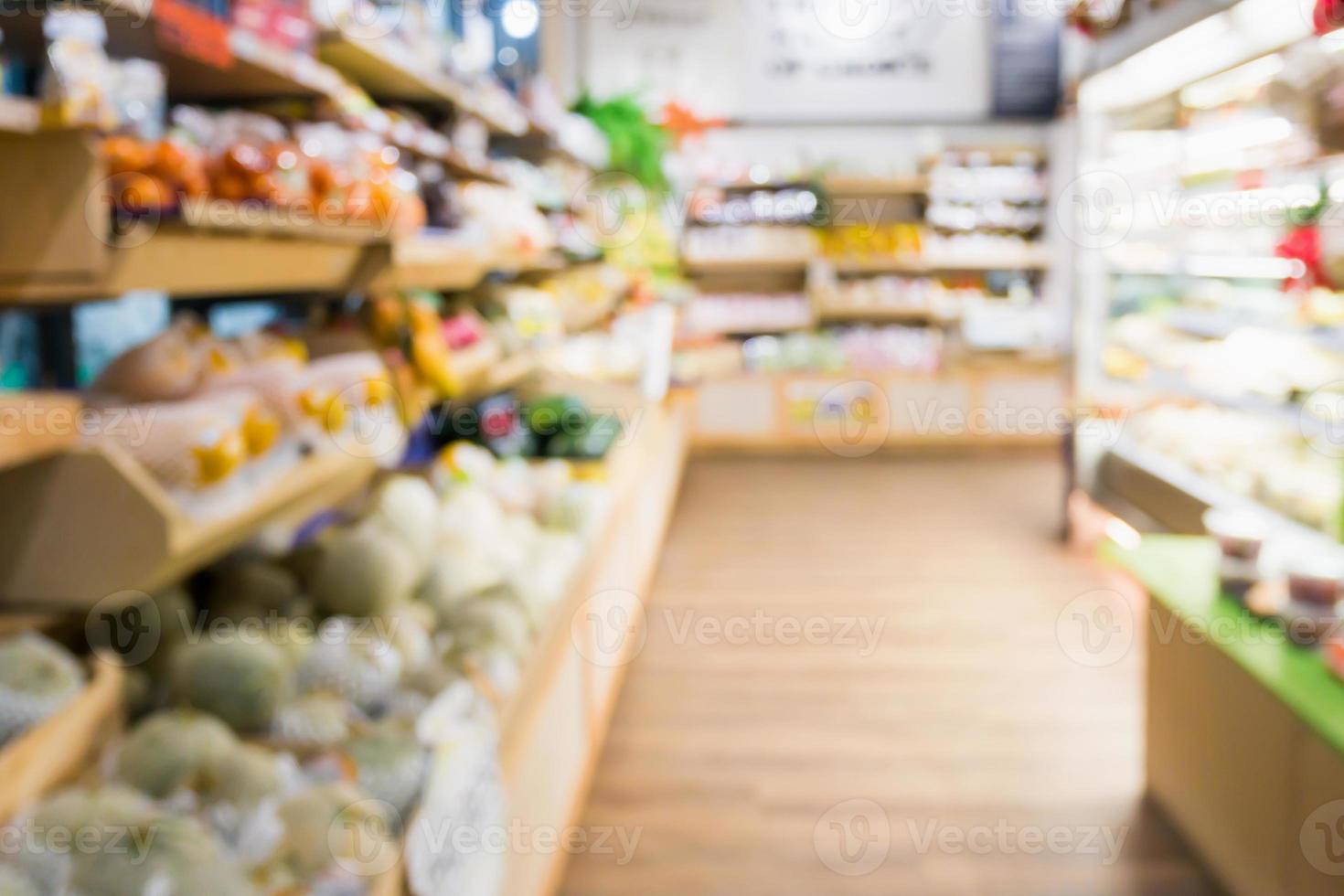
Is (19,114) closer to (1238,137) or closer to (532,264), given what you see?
(532,264)

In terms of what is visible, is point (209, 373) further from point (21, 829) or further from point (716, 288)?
point (716, 288)

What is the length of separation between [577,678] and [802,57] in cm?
726

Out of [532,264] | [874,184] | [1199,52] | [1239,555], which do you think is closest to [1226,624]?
[1239,555]

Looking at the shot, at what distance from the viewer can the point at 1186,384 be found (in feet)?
16.3

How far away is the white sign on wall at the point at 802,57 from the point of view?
9.17 metres

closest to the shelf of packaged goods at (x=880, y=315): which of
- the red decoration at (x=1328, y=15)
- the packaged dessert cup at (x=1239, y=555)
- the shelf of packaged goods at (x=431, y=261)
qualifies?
the shelf of packaged goods at (x=431, y=261)

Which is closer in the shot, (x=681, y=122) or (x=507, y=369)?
(x=507, y=369)

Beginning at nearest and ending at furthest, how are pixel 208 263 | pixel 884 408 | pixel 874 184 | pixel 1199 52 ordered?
pixel 208 263, pixel 1199 52, pixel 884 408, pixel 874 184

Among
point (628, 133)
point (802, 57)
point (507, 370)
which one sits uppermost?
point (802, 57)

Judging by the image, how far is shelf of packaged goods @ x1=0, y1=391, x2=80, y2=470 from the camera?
1.32 m

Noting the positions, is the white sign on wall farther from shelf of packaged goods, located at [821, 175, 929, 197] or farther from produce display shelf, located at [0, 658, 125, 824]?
produce display shelf, located at [0, 658, 125, 824]

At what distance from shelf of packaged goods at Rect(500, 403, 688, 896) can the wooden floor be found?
0.12 metres

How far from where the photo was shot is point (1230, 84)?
15.4 ft

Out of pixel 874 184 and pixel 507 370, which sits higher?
pixel 874 184
